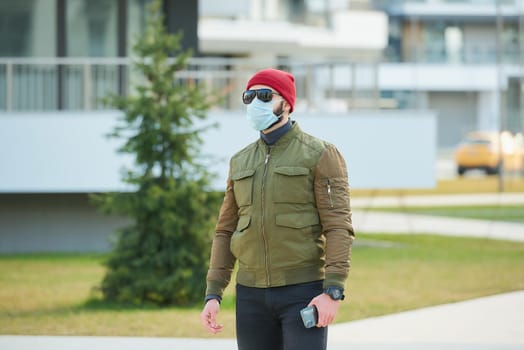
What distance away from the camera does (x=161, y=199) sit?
12680 mm

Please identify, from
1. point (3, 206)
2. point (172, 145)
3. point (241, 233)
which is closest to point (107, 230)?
point (3, 206)

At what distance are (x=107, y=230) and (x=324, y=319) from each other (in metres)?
15.4

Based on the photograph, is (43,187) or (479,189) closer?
(43,187)

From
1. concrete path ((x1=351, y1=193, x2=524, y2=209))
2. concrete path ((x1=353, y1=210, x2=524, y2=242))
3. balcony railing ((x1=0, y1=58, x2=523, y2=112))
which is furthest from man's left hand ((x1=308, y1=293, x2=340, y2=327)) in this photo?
concrete path ((x1=351, y1=193, x2=524, y2=209))

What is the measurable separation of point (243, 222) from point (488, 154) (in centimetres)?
4128

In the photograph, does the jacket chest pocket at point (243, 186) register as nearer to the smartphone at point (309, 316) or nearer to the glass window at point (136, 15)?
the smartphone at point (309, 316)

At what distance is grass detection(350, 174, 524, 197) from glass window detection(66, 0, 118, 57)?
2002 cm

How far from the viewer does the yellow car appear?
45469 mm

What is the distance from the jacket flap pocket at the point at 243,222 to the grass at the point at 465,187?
3382 cm

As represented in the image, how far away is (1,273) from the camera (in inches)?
661

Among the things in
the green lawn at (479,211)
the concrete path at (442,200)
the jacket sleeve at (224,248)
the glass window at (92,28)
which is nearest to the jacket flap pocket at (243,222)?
the jacket sleeve at (224,248)

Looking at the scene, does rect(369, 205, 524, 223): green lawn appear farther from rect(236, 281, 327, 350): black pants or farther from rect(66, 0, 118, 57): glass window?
rect(236, 281, 327, 350): black pants

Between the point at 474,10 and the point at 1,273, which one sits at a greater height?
the point at 474,10

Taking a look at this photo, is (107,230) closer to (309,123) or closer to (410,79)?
(309,123)
